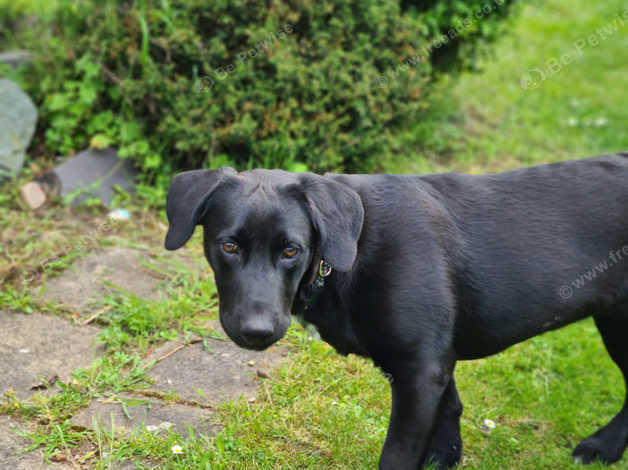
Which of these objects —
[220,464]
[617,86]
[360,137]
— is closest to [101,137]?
[360,137]

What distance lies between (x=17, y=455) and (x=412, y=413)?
173cm

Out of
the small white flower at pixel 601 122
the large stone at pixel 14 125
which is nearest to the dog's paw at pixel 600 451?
the large stone at pixel 14 125

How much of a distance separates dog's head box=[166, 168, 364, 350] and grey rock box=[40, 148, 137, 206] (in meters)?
2.70

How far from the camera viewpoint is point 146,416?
344 centimetres

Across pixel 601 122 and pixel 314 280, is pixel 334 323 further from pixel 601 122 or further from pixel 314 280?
pixel 601 122

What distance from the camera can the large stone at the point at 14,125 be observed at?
18.0 feet

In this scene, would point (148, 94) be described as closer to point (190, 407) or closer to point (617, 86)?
point (190, 407)

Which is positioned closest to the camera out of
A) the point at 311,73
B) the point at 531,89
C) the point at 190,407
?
the point at 190,407

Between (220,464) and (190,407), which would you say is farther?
(190,407)

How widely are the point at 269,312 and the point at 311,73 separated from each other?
3222 millimetres

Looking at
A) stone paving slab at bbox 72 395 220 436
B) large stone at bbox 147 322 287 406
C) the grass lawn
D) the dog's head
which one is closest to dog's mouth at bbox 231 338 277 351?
the dog's head

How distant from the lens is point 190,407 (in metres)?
3.54

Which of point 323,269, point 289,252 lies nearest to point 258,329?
point 289,252

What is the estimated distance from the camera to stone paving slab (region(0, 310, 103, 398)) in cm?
360
